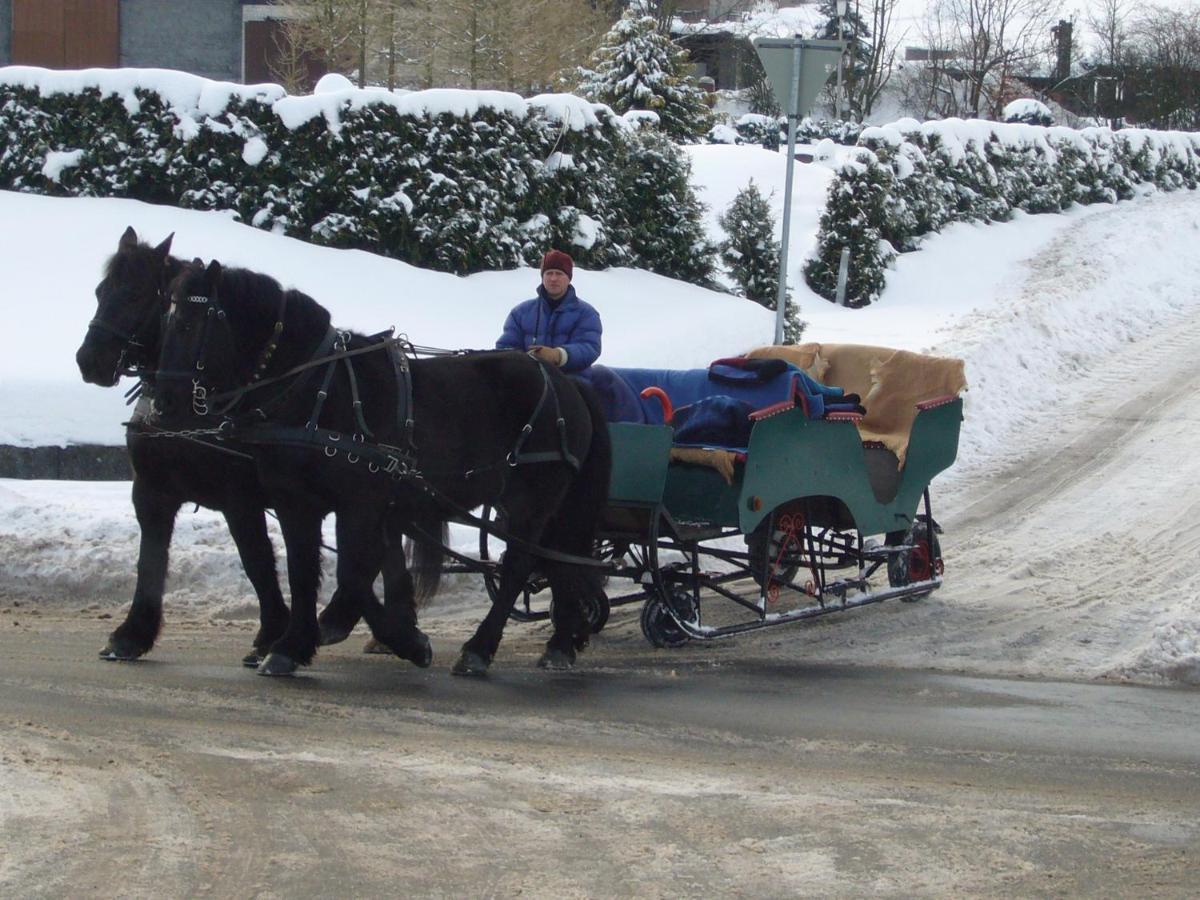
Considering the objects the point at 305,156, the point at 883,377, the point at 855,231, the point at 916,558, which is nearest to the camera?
the point at 916,558

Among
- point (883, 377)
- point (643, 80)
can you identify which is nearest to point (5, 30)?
point (643, 80)

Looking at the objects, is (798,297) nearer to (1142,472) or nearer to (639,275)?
(639,275)

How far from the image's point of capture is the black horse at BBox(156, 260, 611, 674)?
627 cm

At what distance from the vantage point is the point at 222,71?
31984 mm

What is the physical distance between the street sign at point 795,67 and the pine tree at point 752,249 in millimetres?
6443

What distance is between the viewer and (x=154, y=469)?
6.57m

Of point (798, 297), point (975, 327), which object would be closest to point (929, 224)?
point (798, 297)

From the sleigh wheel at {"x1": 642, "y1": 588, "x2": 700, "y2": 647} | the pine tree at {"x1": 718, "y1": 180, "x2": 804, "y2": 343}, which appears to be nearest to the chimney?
the pine tree at {"x1": 718, "y1": 180, "x2": 804, "y2": 343}

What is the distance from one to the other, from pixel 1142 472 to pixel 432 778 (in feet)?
27.3

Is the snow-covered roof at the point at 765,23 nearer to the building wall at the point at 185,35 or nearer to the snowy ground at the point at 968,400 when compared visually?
the building wall at the point at 185,35

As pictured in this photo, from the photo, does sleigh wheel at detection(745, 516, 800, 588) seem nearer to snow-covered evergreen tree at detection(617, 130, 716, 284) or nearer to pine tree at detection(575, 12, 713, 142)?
snow-covered evergreen tree at detection(617, 130, 716, 284)

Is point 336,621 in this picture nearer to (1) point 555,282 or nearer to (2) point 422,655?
(2) point 422,655

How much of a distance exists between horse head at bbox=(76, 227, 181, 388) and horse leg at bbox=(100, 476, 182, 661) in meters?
0.59

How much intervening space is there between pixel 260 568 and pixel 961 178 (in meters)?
19.5
